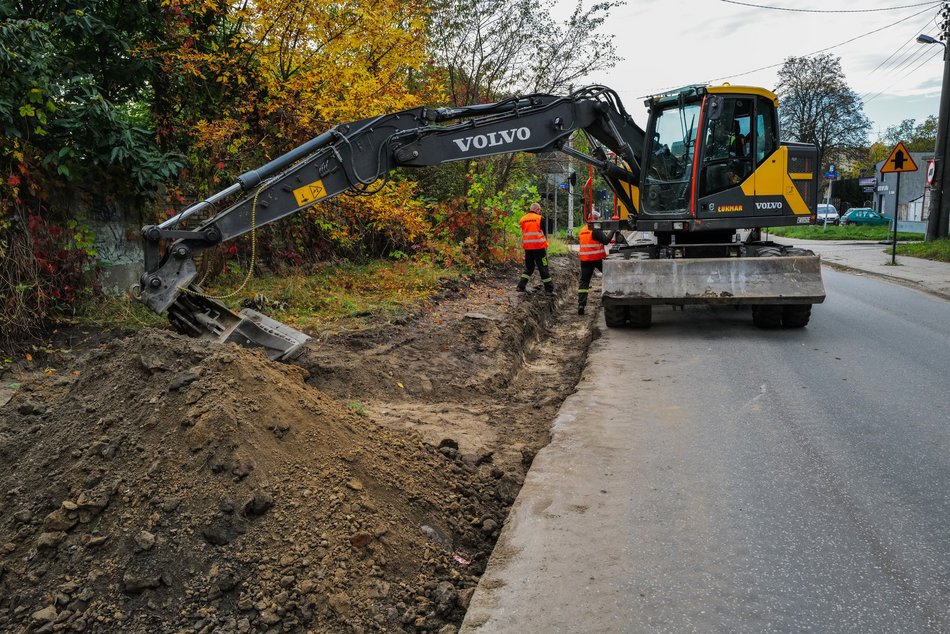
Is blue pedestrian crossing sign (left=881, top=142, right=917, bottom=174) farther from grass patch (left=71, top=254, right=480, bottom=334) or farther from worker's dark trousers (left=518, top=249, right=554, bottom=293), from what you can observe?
grass patch (left=71, top=254, right=480, bottom=334)

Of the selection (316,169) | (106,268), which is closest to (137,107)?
(106,268)

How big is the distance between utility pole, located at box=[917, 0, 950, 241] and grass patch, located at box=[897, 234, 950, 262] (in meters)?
0.87

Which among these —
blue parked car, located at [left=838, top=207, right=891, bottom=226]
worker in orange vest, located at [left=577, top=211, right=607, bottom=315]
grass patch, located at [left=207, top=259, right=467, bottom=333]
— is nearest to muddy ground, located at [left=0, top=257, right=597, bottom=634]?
grass patch, located at [left=207, top=259, right=467, bottom=333]

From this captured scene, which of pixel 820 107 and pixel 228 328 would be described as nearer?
pixel 228 328

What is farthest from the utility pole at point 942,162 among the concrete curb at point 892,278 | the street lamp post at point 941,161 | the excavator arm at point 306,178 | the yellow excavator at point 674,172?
the excavator arm at point 306,178

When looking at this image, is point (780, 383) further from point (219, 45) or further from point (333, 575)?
point (219, 45)

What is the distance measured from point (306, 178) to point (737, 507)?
4.73 metres

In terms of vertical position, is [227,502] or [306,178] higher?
[306,178]

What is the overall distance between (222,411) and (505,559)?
174 centimetres

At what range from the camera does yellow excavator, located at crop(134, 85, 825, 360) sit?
7.54m

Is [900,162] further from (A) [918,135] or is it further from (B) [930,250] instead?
(A) [918,135]

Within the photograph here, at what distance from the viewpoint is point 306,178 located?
669 cm

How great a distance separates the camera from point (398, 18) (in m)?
11.0

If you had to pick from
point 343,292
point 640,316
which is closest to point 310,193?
point 343,292
